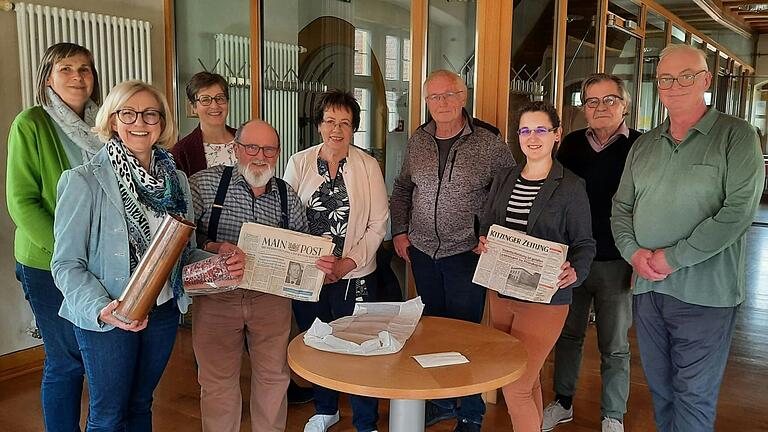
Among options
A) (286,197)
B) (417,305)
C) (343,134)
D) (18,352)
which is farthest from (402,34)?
(18,352)

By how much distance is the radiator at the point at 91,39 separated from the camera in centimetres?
338

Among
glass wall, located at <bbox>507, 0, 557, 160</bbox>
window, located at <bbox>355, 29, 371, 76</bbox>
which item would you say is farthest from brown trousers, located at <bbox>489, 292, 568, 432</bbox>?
window, located at <bbox>355, 29, 371, 76</bbox>

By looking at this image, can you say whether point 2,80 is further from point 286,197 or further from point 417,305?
point 417,305

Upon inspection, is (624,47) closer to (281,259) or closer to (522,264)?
(522,264)

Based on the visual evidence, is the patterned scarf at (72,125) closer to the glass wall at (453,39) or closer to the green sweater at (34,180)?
the green sweater at (34,180)

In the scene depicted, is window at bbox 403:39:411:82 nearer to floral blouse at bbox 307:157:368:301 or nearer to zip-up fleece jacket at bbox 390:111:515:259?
zip-up fleece jacket at bbox 390:111:515:259

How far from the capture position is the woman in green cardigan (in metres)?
2.19

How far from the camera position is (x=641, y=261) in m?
2.12

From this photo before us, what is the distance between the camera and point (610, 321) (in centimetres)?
266

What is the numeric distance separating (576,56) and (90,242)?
3271 millimetres

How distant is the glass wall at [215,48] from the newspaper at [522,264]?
8.01 ft

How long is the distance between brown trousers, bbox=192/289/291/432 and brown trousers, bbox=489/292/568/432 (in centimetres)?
84

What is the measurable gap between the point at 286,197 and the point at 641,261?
1.25 metres

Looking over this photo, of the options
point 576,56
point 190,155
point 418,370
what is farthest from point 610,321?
point 576,56
